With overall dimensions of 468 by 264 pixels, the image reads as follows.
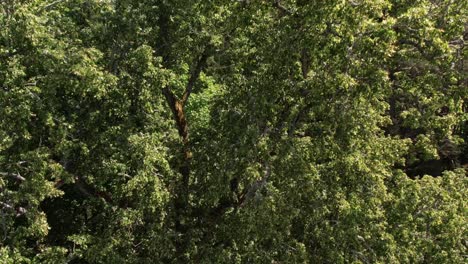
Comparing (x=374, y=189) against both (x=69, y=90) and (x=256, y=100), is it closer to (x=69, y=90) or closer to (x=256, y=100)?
(x=256, y=100)

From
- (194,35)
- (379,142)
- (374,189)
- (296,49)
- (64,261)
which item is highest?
(194,35)

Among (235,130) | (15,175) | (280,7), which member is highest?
(280,7)

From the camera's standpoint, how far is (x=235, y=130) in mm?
7652

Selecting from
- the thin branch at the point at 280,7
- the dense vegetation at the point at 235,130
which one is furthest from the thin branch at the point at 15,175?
the thin branch at the point at 280,7

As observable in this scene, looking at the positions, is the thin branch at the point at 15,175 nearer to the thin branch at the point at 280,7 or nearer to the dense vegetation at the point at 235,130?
the dense vegetation at the point at 235,130

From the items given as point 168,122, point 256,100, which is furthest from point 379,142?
point 168,122

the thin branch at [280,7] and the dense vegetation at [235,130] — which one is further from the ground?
the thin branch at [280,7]

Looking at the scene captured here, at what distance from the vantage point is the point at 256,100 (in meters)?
7.59

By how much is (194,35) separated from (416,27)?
368cm

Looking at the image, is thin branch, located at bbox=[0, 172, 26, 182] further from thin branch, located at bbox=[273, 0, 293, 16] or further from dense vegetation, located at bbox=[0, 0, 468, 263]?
thin branch, located at bbox=[273, 0, 293, 16]

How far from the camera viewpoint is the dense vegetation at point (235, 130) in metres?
6.91

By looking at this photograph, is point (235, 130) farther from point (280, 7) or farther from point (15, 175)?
point (15, 175)

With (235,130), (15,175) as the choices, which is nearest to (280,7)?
(235,130)

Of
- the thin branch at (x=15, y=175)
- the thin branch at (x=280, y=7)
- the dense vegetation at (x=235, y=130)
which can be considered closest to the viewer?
the dense vegetation at (x=235, y=130)
